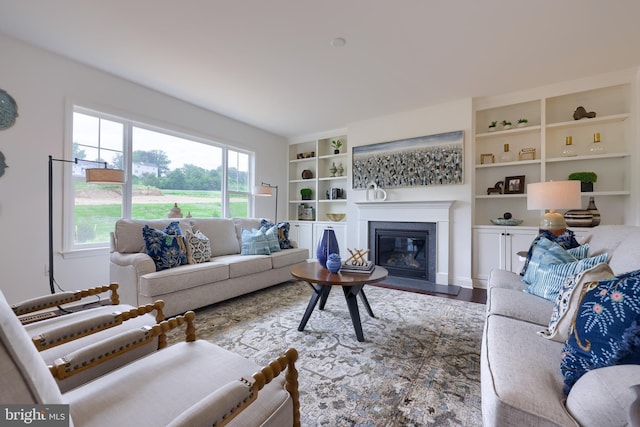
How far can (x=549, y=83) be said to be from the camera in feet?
10.6

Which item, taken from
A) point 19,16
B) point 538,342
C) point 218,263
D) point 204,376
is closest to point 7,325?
point 204,376

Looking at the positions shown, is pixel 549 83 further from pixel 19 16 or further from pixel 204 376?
pixel 19 16

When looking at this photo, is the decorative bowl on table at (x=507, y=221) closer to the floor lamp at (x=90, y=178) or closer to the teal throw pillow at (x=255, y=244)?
the teal throw pillow at (x=255, y=244)

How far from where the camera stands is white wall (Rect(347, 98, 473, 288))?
367 cm

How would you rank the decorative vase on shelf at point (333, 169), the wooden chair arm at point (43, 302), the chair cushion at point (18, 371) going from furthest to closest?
the decorative vase on shelf at point (333, 169), the wooden chair arm at point (43, 302), the chair cushion at point (18, 371)

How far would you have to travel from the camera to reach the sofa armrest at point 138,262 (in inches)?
93.8

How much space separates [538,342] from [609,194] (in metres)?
3.15

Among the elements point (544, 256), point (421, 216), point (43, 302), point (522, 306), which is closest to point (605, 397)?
point (522, 306)

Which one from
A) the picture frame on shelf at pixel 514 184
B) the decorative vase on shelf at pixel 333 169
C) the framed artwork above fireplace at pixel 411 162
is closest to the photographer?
the picture frame on shelf at pixel 514 184

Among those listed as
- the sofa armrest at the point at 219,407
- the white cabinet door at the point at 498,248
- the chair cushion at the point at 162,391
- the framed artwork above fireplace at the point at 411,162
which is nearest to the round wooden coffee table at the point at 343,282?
the chair cushion at the point at 162,391

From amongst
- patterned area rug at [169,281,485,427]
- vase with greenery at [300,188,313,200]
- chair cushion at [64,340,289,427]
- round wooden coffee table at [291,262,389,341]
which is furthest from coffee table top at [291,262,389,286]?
vase with greenery at [300,188,313,200]

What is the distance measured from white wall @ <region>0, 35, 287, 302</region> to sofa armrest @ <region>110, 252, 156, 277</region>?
87 cm

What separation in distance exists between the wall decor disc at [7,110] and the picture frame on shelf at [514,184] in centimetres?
562

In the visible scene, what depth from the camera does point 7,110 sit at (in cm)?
250
